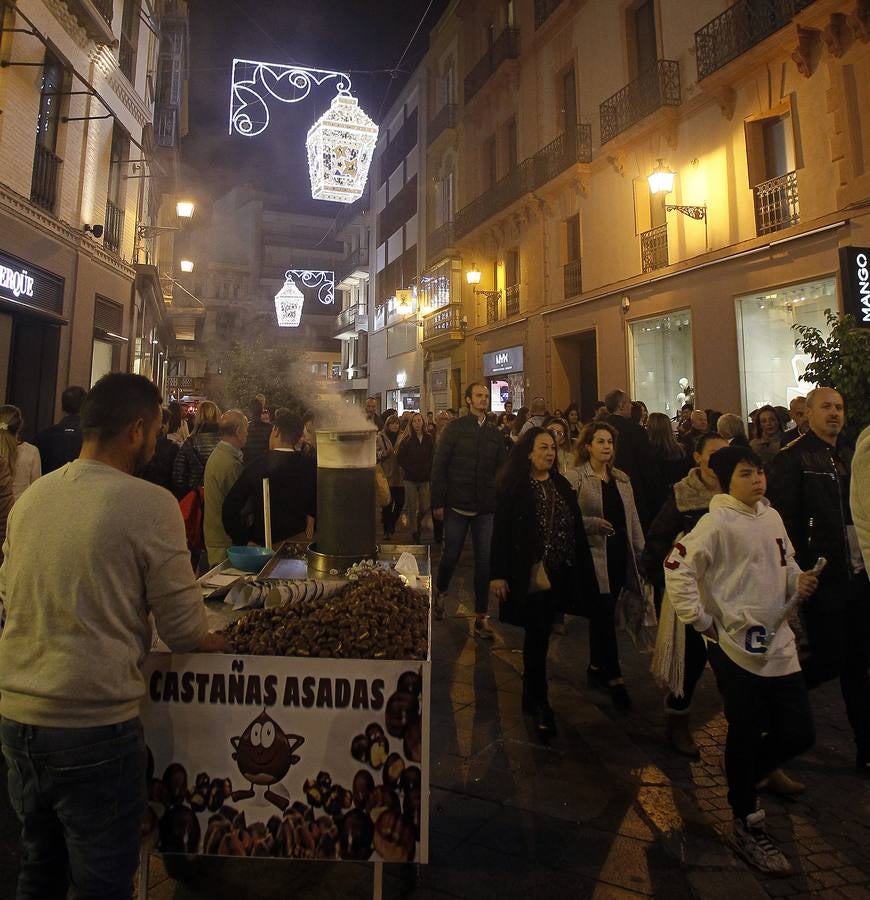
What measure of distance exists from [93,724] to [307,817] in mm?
894

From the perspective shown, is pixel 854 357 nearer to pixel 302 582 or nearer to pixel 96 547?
pixel 302 582

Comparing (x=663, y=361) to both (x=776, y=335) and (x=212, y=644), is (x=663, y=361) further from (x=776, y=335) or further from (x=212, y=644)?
(x=212, y=644)

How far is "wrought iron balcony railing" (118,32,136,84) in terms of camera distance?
527 inches

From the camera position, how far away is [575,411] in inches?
387

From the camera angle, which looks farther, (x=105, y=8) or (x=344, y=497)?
(x=105, y=8)

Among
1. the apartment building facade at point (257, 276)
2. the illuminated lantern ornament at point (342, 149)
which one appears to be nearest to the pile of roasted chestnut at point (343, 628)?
the illuminated lantern ornament at point (342, 149)

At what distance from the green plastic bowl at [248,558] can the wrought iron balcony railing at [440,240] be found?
21840 millimetres

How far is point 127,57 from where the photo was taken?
13875mm

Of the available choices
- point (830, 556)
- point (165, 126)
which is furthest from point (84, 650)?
point (165, 126)

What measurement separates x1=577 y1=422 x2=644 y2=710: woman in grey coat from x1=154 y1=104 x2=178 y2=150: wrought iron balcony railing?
1938 centimetres

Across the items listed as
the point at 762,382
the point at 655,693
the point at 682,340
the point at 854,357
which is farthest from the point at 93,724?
the point at 682,340

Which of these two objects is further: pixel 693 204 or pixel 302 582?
pixel 693 204

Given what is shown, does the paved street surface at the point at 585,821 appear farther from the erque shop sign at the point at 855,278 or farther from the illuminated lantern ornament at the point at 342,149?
the illuminated lantern ornament at the point at 342,149

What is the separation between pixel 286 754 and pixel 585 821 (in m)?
1.66
